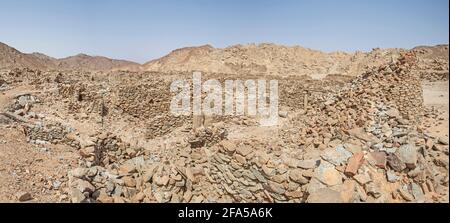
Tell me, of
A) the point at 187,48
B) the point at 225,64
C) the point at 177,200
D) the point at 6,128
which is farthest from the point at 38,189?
the point at 187,48

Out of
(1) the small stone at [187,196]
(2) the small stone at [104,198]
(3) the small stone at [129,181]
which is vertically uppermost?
(3) the small stone at [129,181]

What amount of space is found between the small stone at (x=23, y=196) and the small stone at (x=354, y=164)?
18.0 feet

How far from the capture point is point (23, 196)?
578 centimetres

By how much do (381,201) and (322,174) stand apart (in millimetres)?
973

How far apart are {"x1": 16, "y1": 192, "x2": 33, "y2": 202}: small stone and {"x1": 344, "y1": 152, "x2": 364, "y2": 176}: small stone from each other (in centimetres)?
549

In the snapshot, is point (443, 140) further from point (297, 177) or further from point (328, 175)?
point (297, 177)

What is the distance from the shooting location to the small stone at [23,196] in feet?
18.8

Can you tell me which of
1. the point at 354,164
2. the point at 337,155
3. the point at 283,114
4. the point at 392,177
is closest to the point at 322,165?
the point at 337,155

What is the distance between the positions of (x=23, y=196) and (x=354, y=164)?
567cm

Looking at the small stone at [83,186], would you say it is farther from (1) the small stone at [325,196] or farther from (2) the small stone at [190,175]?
(1) the small stone at [325,196]

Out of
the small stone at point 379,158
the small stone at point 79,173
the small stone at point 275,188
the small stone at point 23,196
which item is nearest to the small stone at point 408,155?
the small stone at point 379,158

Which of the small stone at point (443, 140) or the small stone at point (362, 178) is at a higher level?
the small stone at point (443, 140)

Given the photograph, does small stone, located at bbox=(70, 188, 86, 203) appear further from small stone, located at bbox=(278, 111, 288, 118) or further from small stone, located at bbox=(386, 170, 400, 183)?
small stone, located at bbox=(278, 111, 288, 118)

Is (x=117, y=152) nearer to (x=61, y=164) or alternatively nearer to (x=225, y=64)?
(x=61, y=164)
